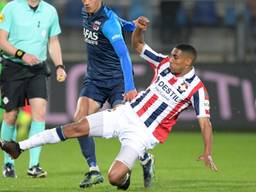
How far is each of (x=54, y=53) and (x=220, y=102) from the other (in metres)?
7.75

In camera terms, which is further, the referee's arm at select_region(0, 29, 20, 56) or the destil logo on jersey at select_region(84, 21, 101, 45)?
the referee's arm at select_region(0, 29, 20, 56)

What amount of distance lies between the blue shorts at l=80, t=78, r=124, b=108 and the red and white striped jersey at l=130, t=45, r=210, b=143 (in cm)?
104

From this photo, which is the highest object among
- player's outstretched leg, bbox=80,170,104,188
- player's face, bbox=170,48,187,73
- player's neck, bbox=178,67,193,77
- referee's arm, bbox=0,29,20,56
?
referee's arm, bbox=0,29,20,56

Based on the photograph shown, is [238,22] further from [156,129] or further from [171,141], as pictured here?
[156,129]

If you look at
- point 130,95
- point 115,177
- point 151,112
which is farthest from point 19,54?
point 115,177

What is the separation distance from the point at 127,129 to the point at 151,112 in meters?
0.32

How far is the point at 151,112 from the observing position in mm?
9812

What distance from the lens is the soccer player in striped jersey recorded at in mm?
Answer: 9641

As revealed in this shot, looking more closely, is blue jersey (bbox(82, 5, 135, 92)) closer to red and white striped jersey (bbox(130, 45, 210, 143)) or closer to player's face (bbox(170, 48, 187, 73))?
red and white striped jersey (bbox(130, 45, 210, 143))

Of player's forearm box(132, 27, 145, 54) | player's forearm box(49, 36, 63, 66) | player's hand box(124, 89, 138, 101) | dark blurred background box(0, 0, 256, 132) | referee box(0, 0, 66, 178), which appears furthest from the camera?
dark blurred background box(0, 0, 256, 132)

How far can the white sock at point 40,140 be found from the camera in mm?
9312

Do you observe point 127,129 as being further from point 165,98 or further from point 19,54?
point 19,54

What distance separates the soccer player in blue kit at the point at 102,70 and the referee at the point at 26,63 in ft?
2.32

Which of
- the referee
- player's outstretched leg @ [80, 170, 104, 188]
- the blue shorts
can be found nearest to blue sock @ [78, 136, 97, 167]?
player's outstretched leg @ [80, 170, 104, 188]
